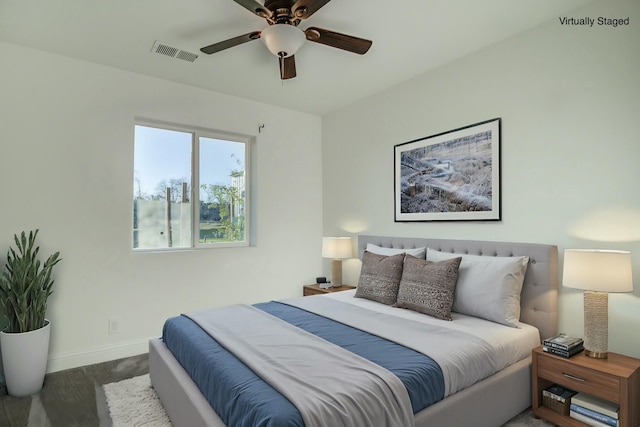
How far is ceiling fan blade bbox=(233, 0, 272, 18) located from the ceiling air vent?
116cm

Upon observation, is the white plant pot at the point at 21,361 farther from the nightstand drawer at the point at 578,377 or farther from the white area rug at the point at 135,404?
the nightstand drawer at the point at 578,377

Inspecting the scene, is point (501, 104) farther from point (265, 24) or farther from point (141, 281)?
point (141, 281)

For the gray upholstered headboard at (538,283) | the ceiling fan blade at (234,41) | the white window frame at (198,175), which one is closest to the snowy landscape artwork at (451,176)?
the gray upholstered headboard at (538,283)

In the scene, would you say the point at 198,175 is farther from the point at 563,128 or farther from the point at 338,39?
the point at 563,128

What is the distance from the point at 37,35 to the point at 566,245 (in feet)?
13.9

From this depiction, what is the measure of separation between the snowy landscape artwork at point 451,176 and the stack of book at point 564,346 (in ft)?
3.28

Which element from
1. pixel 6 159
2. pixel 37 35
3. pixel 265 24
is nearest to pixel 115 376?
pixel 6 159

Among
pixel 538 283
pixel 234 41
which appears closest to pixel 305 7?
pixel 234 41

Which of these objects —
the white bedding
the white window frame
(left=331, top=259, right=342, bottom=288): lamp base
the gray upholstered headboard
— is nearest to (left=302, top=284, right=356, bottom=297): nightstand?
(left=331, top=259, right=342, bottom=288): lamp base

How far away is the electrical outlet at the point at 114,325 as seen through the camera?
3174 mm

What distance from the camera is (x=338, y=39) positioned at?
229cm

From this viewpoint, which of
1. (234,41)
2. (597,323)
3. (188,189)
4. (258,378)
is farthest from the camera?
(188,189)

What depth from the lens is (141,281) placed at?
11.0ft

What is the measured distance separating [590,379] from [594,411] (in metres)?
0.18
